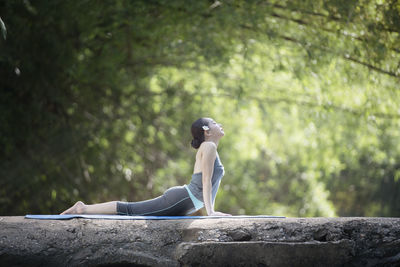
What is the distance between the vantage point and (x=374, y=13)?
653 cm

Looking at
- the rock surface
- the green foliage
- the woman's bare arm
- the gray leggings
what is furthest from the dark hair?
the green foliage

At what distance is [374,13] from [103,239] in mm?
4879

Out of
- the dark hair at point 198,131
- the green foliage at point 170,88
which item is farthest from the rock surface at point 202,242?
the green foliage at point 170,88

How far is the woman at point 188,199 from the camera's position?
4.32 m

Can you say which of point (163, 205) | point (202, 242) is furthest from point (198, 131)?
point (202, 242)

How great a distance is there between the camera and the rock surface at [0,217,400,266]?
353 cm

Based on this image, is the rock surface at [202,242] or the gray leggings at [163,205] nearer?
the rock surface at [202,242]

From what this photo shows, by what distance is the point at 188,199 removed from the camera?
4.48 m

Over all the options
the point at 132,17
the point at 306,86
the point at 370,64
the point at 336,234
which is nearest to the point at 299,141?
the point at 306,86

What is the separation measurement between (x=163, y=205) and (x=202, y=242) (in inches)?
34.1

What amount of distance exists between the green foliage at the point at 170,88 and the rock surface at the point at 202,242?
3.52 m

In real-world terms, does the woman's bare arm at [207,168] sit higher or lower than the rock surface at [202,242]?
higher

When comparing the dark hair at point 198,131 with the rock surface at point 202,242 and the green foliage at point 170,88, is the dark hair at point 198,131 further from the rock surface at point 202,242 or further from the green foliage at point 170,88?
the green foliage at point 170,88

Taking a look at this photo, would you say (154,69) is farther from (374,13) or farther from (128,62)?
(374,13)
